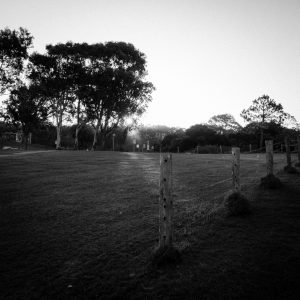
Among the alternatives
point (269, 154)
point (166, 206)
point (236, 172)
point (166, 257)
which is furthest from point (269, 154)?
point (166, 257)

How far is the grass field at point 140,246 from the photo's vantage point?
14.5 feet

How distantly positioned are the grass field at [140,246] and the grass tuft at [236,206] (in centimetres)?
21

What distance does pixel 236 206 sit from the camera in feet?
23.7

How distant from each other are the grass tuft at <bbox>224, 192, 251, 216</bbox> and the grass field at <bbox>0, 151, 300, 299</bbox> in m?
0.21

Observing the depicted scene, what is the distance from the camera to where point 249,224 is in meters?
6.56

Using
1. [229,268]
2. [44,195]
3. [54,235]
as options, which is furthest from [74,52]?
[229,268]

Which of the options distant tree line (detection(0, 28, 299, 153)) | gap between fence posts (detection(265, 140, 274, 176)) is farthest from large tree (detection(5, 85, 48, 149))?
gap between fence posts (detection(265, 140, 274, 176))

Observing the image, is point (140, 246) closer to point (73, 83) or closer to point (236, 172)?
point (236, 172)

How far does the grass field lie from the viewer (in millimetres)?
4418

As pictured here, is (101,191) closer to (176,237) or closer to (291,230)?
(176,237)

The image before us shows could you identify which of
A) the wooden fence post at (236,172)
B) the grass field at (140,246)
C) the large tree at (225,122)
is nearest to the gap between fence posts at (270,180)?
the grass field at (140,246)

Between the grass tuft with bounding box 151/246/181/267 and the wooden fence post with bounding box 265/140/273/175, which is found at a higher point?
the wooden fence post with bounding box 265/140/273/175

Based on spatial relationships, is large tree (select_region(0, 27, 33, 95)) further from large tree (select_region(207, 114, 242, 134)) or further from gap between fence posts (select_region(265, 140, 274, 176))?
large tree (select_region(207, 114, 242, 134))

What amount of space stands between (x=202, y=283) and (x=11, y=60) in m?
42.7
